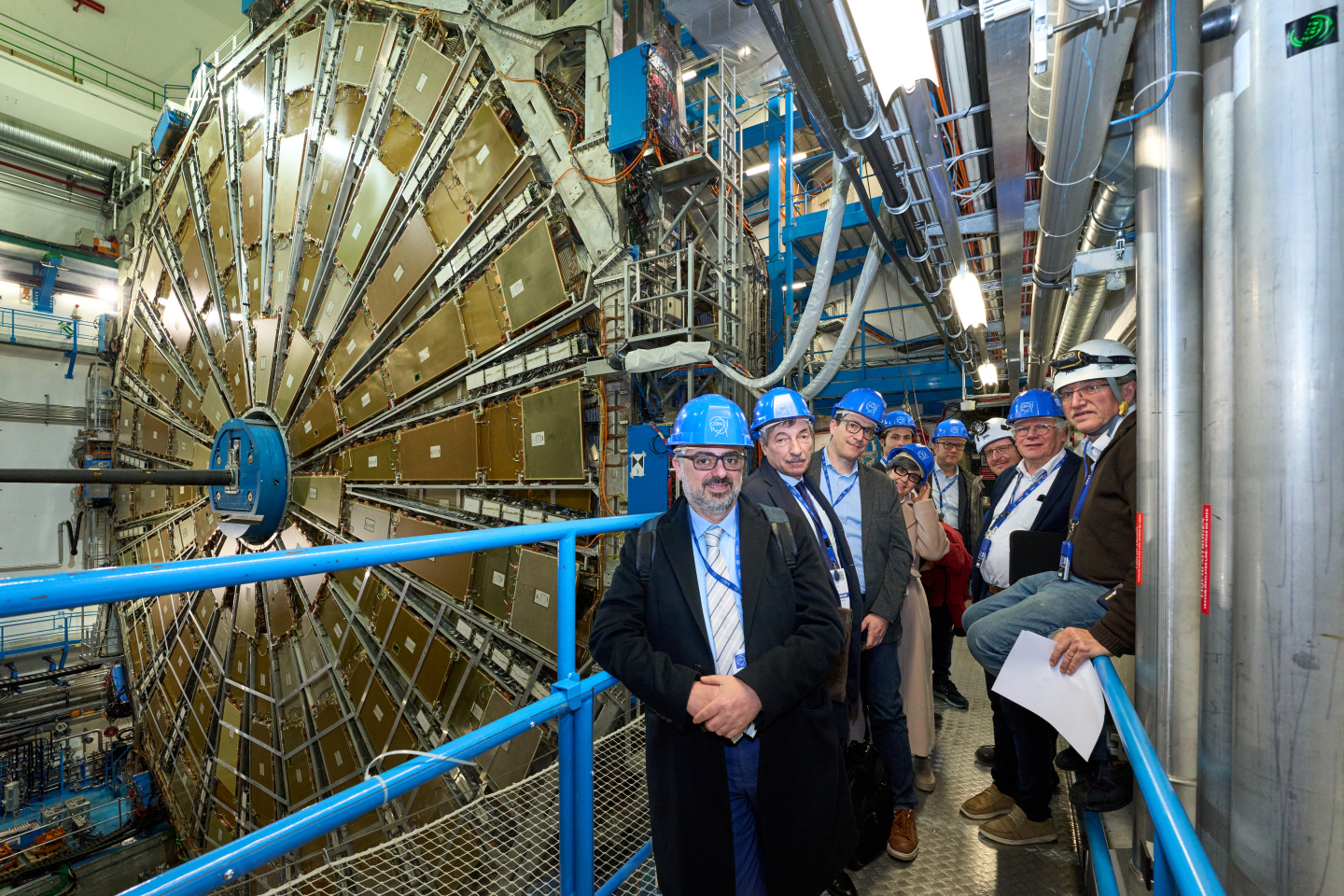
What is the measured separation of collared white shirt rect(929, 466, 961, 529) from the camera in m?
4.03

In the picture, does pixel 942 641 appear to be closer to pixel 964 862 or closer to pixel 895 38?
pixel 964 862

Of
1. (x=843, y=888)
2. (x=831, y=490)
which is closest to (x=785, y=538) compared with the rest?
(x=831, y=490)

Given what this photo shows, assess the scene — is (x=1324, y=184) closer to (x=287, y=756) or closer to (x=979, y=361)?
(x=979, y=361)

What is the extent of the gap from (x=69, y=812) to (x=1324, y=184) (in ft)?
52.3

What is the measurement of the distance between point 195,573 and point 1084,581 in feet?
7.25

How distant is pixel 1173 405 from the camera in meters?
1.42

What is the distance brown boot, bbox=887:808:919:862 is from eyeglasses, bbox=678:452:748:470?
1.64 metres

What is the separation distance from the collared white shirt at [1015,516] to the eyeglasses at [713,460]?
1.33 meters

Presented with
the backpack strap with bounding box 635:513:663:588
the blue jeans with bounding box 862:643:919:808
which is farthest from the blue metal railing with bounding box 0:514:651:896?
the blue jeans with bounding box 862:643:919:808

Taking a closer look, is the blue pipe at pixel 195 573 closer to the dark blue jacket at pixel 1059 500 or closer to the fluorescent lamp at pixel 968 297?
the dark blue jacket at pixel 1059 500

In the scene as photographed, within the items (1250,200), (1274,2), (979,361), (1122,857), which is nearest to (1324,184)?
(1250,200)

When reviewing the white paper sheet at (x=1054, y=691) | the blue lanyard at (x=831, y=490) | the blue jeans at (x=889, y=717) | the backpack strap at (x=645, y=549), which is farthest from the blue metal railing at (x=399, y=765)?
the white paper sheet at (x=1054, y=691)

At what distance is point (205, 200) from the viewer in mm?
8195

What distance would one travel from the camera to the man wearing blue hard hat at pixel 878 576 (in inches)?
92.4
